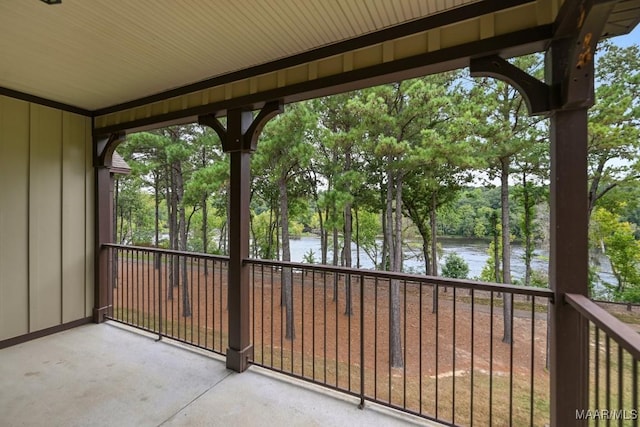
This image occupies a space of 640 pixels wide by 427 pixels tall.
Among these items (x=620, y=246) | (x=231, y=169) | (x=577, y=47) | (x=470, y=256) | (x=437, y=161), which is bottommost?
(x=470, y=256)

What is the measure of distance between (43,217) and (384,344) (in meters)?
7.74

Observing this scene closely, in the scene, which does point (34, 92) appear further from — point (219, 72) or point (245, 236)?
point (245, 236)

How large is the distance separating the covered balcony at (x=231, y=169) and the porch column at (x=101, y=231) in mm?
23

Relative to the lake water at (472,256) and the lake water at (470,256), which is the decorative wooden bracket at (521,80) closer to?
the lake water at (472,256)

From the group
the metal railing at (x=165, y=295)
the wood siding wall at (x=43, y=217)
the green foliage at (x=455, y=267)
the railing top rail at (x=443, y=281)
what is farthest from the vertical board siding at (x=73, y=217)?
the green foliage at (x=455, y=267)

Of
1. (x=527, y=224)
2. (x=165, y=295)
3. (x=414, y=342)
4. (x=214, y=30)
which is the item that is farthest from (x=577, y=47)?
(x=527, y=224)

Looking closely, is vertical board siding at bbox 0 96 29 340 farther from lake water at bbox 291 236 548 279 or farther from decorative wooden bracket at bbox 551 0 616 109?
lake water at bbox 291 236 548 279

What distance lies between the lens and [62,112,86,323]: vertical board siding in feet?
12.0

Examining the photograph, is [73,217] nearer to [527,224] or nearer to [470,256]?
[527,224]

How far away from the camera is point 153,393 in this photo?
2.37 meters

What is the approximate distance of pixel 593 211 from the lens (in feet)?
26.8

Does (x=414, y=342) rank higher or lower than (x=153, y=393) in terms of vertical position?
lower

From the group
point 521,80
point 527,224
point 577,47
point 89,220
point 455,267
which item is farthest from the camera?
point 455,267

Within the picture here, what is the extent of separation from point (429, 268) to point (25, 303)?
1108 cm
